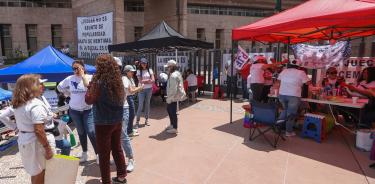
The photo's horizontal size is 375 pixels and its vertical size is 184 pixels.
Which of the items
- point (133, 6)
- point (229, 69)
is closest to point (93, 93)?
point (229, 69)

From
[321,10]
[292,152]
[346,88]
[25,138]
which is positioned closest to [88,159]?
[25,138]

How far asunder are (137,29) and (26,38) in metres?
12.8

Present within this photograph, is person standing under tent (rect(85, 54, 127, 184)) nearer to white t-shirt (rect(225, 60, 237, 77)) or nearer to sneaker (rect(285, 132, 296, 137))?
sneaker (rect(285, 132, 296, 137))

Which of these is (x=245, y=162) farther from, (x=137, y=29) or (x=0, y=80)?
(x=137, y=29)

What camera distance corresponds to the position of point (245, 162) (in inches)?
177

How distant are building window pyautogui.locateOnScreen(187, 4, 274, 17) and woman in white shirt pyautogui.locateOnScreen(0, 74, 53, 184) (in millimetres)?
32924

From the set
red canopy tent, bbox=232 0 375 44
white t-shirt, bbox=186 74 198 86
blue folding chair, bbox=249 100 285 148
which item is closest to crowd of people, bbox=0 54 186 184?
blue folding chair, bbox=249 100 285 148

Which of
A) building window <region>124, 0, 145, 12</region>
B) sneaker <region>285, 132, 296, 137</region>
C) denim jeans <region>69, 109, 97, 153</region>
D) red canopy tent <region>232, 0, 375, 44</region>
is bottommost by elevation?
sneaker <region>285, 132, 296, 137</region>

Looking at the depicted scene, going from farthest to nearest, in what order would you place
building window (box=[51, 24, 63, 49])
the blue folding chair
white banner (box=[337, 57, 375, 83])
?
building window (box=[51, 24, 63, 49])
white banner (box=[337, 57, 375, 83])
the blue folding chair

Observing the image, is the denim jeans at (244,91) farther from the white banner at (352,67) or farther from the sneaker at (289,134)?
the sneaker at (289,134)

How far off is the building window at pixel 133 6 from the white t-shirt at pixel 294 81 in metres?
28.6

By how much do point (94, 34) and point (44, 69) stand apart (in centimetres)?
1074

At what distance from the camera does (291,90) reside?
5652 mm

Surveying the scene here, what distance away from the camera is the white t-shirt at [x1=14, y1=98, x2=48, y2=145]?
2705 millimetres
